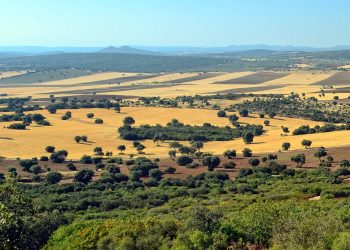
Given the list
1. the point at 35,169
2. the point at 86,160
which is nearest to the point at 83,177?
the point at 35,169

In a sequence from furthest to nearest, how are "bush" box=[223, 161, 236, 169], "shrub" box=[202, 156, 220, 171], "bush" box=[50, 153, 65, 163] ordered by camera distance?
1. "bush" box=[50, 153, 65, 163]
2. "shrub" box=[202, 156, 220, 171]
3. "bush" box=[223, 161, 236, 169]

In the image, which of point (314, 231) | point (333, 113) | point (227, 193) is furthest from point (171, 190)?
point (333, 113)

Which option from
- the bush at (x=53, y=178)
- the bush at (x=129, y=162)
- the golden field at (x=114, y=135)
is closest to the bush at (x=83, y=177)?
the bush at (x=53, y=178)

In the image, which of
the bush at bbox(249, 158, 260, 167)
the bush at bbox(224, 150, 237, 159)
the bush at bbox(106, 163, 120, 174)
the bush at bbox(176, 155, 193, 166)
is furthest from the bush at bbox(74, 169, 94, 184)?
the bush at bbox(224, 150, 237, 159)

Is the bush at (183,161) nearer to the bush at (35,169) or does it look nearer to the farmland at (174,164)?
the farmland at (174,164)

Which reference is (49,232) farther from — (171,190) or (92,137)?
(92,137)

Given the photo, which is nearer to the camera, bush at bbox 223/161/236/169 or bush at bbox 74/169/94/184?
bush at bbox 74/169/94/184

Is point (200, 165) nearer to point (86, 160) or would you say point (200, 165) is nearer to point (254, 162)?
point (254, 162)

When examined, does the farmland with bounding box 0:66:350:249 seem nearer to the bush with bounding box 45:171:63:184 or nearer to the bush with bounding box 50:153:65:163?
the bush with bounding box 45:171:63:184

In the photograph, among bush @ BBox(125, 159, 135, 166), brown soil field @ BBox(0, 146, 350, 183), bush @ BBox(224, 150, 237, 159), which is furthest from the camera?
bush @ BBox(224, 150, 237, 159)
